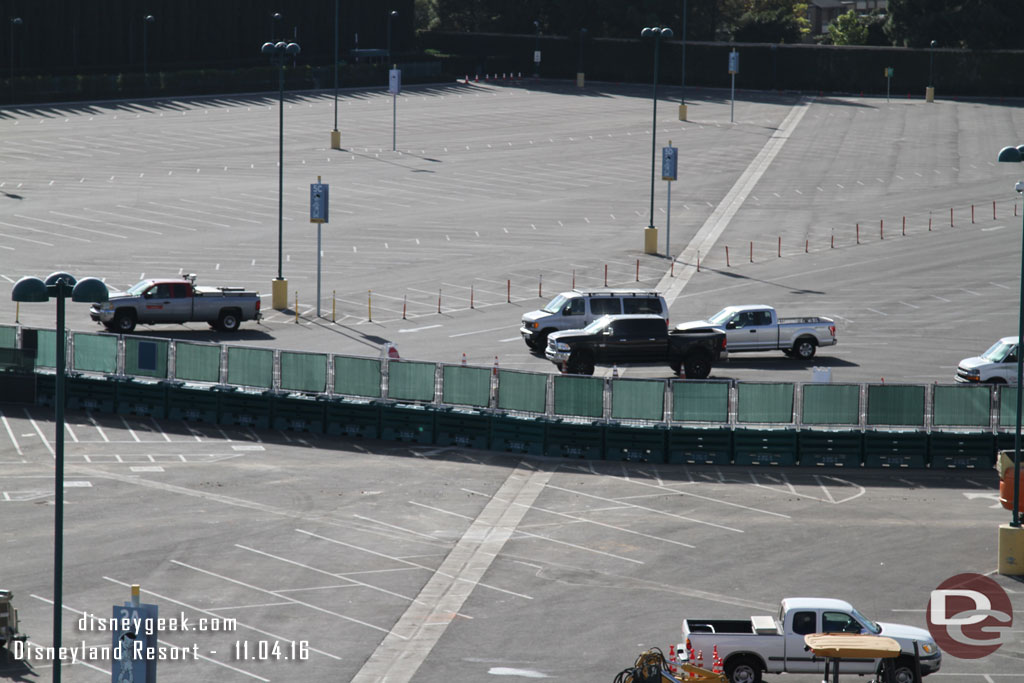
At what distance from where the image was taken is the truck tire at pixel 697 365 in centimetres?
4034

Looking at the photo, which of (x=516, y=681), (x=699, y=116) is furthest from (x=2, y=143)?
(x=516, y=681)

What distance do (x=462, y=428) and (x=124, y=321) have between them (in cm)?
1478

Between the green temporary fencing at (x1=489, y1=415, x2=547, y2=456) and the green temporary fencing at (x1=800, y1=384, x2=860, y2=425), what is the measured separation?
616 cm

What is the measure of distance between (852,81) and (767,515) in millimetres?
95786

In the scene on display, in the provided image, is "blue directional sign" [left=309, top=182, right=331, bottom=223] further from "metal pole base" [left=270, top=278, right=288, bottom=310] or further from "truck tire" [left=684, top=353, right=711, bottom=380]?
"truck tire" [left=684, top=353, right=711, bottom=380]

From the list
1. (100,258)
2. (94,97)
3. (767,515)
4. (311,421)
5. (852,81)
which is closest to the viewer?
Answer: (767,515)

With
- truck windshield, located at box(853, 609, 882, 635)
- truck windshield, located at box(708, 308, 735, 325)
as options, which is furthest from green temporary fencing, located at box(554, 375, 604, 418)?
truck windshield, located at box(853, 609, 882, 635)

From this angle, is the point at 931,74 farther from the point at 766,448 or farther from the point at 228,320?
the point at 766,448

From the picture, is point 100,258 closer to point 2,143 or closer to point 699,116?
point 2,143

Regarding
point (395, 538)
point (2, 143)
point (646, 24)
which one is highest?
point (646, 24)

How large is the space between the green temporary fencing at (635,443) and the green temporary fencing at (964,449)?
6262 millimetres

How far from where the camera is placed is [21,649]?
21.1 m

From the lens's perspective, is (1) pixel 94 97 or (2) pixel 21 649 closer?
(2) pixel 21 649

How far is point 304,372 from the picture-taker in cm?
3606
